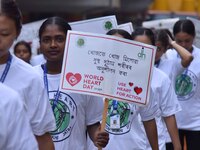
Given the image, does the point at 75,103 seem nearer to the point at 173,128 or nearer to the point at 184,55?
the point at 173,128

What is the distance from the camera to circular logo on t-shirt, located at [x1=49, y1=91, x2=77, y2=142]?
17.3 feet

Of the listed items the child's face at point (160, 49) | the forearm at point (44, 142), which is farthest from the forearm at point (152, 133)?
the forearm at point (44, 142)

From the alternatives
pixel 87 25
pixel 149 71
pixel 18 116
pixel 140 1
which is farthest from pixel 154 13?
pixel 18 116

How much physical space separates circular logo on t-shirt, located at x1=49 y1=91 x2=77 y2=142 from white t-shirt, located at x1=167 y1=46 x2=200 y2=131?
9.86ft

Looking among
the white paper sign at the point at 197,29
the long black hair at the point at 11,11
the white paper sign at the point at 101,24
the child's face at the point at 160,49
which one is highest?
the white paper sign at the point at 197,29

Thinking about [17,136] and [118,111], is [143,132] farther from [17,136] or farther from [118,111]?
[17,136]

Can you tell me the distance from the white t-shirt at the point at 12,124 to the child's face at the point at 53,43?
6.30ft

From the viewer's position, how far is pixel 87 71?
17.1 feet

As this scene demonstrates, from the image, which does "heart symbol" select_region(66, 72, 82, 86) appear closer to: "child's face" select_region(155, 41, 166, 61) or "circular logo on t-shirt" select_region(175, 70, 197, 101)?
"child's face" select_region(155, 41, 166, 61)

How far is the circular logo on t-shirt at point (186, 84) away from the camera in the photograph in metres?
8.10

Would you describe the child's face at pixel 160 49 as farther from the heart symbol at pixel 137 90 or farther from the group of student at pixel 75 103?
the heart symbol at pixel 137 90

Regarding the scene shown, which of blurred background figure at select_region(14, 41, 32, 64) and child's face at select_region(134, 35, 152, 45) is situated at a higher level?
blurred background figure at select_region(14, 41, 32, 64)

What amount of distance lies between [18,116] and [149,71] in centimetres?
208

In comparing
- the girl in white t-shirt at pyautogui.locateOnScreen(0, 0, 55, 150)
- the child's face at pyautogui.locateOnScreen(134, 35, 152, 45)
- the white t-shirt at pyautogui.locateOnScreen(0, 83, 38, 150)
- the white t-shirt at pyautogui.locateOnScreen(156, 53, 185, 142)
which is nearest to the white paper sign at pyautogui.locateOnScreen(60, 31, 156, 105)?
the girl in white t-shirt at pyautogui.locateOnScreen(0, 0, 55, 150)
